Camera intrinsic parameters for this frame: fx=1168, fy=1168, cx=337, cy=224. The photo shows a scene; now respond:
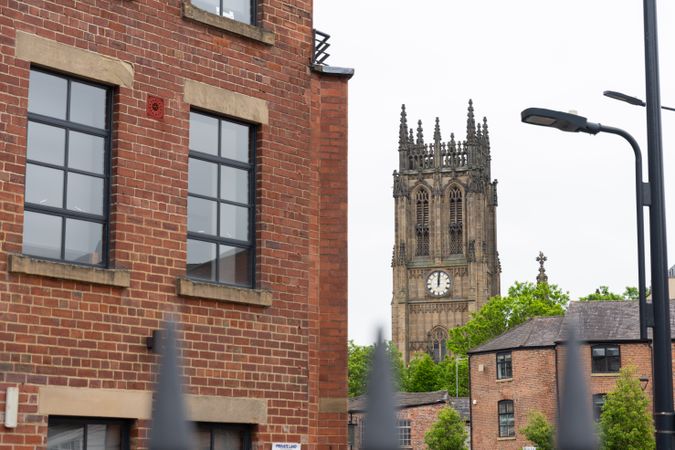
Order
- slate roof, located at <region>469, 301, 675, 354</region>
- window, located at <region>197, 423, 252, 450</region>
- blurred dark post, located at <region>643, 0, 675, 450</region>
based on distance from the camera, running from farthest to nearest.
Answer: slate roof, located at <region>469, 301, 675, 354</region>
window, located at <region>197, 423, 252, 450</region>
blurred dark post, located at <region>643, 0, 675, 450</region>

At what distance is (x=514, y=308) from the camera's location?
100500mm

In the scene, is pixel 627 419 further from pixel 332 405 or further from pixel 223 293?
pixel 223 293

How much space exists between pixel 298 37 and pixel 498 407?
48.8 m

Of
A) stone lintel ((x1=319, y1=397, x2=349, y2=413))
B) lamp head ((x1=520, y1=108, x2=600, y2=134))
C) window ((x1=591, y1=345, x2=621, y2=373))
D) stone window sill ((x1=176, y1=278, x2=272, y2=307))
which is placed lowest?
stone lintel ((x1=319, y1=397, x2=349, y2=413))

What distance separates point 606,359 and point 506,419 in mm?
6966

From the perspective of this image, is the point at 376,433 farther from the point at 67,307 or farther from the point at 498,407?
the point at 498,407

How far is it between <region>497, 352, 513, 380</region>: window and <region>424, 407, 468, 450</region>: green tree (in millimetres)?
8536

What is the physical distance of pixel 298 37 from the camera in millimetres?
14227

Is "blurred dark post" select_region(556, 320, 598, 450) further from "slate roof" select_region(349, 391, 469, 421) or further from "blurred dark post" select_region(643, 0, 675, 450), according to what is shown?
"slate roof" select_region(349, 391, 469, 421)

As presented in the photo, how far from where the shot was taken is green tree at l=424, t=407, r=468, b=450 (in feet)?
222

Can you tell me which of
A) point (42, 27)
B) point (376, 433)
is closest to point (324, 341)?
point (42, 27)

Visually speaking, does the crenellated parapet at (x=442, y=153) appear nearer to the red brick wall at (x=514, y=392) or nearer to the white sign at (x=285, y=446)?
the red brick wall at (x=514, y=392)

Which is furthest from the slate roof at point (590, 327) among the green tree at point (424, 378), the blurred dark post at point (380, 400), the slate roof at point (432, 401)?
the green tree at point (424, 378)

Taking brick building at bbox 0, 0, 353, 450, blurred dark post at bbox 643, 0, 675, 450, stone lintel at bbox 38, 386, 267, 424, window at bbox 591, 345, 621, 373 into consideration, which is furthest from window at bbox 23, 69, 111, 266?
window at bbox 591, 345, 621, 373
